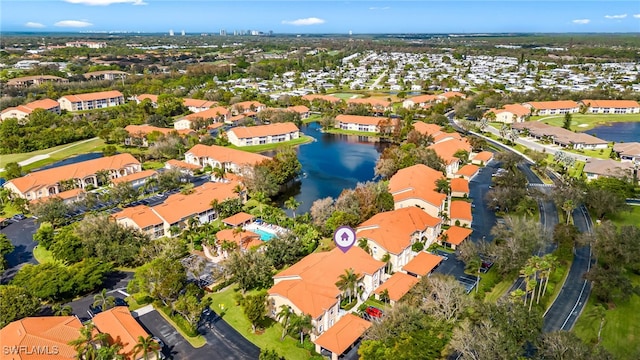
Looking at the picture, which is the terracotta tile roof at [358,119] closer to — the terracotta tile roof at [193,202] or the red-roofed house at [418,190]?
the red-roofed house at [418,190]

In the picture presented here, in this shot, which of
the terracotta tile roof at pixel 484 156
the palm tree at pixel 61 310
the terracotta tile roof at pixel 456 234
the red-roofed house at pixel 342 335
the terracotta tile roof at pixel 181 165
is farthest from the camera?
the terracotta tile roof at pixel 484 156

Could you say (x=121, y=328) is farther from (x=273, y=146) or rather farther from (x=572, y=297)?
(x=273, y=146)

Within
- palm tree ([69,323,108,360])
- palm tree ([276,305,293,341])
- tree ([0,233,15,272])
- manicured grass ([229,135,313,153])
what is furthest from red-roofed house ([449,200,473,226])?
tree ([0,233,15,272])

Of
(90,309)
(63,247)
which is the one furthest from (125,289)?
(63,247)

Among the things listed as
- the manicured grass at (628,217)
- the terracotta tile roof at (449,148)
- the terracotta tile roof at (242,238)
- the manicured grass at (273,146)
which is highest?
the terracotta tile roof at (449,148)

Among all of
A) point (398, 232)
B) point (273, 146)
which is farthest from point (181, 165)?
point (398, 232)

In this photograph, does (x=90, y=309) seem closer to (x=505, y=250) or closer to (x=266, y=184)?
(x=266, y=184)

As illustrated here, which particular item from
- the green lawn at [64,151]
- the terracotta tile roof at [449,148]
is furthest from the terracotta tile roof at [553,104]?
the green lawn at [64,151]
